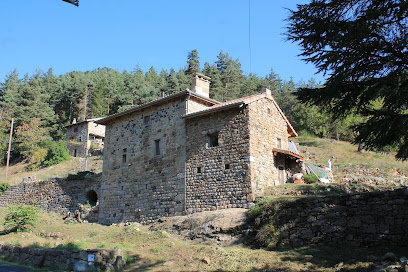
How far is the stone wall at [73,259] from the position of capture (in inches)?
402

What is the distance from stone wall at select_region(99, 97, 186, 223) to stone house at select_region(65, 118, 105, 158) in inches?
943

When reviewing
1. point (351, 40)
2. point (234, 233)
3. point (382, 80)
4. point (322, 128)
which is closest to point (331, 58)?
point (351, 40)

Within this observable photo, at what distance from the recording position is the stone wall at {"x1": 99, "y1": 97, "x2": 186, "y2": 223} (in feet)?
61.2

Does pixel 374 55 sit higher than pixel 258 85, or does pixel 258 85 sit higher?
pixel 258 85

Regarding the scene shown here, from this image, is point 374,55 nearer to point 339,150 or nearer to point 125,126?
point 125,126

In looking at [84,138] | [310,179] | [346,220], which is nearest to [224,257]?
[346,220]

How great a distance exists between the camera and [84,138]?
1831 inches

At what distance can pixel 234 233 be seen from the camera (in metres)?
14.0

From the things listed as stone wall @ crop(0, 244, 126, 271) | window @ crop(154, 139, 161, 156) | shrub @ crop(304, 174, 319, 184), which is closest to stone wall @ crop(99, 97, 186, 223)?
window @ crop(154, 139, 161, 156)

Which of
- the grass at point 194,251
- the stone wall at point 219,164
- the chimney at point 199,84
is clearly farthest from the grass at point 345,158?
the stone wall at point 219,164

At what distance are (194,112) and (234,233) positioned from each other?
6.94m

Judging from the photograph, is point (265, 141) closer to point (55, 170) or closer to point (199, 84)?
point (199, 84)

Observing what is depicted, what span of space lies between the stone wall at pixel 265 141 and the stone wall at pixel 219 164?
0.45 meters

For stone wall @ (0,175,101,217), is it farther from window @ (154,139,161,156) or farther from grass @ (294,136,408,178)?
grass @ (294,136,408,178)
